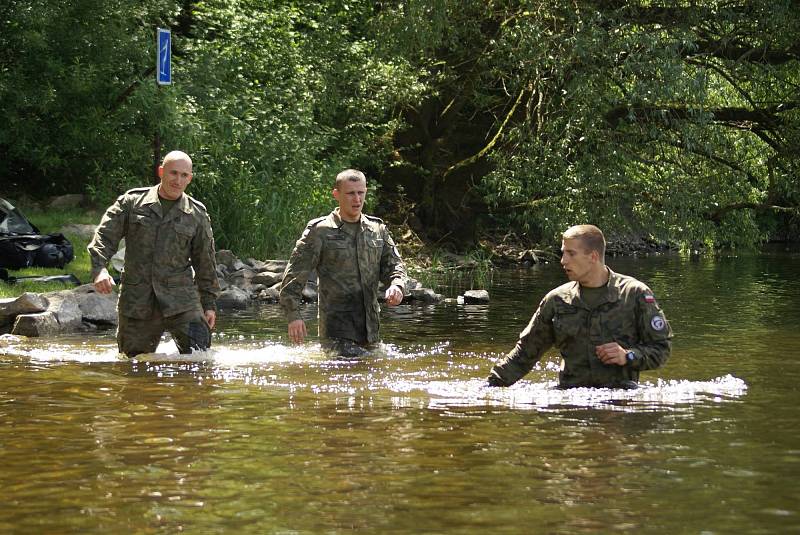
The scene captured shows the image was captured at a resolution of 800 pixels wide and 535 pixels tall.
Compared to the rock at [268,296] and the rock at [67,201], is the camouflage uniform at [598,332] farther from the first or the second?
the rock at [67,201]

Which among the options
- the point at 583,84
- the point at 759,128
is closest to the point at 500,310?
the point at 583,84

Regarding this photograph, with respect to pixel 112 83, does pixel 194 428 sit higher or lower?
lower

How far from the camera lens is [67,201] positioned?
2305 cm

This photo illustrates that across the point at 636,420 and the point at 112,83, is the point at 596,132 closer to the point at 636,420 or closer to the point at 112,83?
the point at 112,83

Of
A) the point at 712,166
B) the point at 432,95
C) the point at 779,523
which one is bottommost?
the point at 779,523

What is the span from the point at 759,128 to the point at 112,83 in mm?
11822

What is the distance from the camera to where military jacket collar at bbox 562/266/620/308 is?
27.1 ft

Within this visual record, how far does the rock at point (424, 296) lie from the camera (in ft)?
63.4

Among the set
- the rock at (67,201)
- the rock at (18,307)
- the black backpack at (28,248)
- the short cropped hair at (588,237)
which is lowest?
the rock at (18,307)

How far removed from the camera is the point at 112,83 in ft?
71.8

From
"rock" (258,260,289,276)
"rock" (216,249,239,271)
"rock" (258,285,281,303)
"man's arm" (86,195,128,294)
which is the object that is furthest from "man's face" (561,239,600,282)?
"rock" (216,249,239,271)

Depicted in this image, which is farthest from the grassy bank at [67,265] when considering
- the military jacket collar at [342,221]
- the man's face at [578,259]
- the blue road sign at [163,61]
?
the man's face at [578,259]

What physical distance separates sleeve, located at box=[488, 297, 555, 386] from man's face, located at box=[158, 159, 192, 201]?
348 centimetres

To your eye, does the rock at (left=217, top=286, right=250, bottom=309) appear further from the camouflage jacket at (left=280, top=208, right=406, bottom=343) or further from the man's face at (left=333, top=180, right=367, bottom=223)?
the man's face at (left=333, top=180, right=367, bottom=223)
